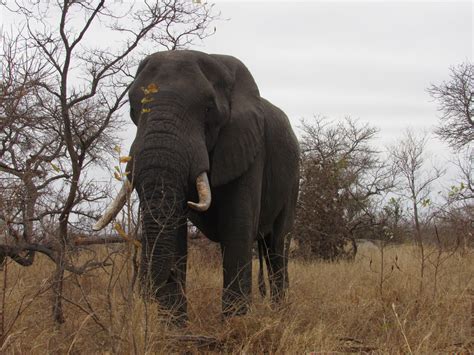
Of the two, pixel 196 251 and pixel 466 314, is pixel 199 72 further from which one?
pixel 196 251

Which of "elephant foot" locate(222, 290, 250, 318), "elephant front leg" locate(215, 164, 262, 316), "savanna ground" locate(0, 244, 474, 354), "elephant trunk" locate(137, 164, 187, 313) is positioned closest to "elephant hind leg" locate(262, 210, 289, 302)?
"savanna ground" locate(0, 244, 474, 354)

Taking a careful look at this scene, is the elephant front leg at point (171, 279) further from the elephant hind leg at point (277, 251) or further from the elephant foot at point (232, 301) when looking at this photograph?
the elephant hind leg at point (277, 251)

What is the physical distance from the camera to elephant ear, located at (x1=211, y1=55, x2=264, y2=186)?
4.77 metres

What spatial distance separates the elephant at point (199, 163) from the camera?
418 centimetres

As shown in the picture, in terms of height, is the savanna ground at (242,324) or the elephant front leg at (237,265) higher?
the elephant front leg at (237,265)

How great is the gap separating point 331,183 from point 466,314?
7148mm

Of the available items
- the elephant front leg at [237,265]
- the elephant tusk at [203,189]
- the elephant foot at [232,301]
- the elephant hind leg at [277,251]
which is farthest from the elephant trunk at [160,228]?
the elephant hind leg at [277,251]

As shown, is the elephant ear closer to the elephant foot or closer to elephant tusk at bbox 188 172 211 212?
elephant tusk at bbox 188 172 211 212

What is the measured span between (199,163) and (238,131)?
0.68 metres

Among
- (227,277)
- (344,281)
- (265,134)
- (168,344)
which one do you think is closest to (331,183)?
(344,281)

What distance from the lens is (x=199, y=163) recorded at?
4352mm

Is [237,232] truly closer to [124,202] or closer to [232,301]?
[232,301]

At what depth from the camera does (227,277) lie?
15.8 feet

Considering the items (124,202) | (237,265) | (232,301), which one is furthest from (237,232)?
(124,202)
